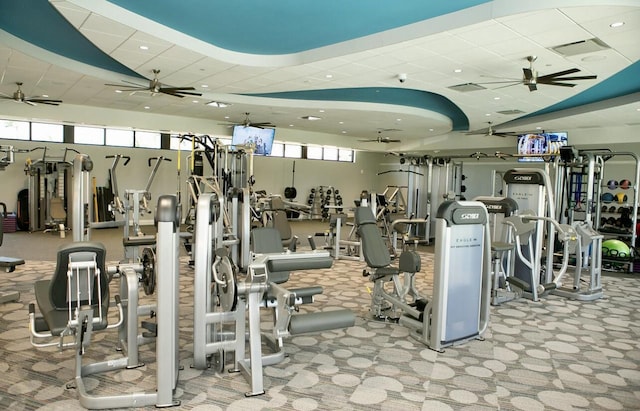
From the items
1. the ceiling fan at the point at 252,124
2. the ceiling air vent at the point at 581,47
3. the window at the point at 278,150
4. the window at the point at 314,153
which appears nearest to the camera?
the ceiling air vent at the point at 581,47

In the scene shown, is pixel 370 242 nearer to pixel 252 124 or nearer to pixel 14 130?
pixel 252 124

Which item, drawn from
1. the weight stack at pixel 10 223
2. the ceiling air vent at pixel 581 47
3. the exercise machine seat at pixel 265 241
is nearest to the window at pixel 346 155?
the weight stack at pixel 10 223

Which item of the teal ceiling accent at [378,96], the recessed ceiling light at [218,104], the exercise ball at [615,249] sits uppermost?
the teal ceiling accent at [378,96]

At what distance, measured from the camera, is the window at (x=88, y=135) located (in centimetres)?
1095

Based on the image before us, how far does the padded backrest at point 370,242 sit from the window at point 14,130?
374 inches

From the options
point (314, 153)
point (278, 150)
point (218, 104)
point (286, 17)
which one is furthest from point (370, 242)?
point (314, 153)

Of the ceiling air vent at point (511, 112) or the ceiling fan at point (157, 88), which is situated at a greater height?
the ceiling air vent at point (511, 112)

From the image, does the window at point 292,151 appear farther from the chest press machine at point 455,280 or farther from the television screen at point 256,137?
the chest press machine at point 455,280

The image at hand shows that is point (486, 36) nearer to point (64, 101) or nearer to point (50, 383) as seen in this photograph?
point (50, 383)

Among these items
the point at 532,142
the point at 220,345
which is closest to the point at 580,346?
the point at 220,345

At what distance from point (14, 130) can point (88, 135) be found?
5.07ft

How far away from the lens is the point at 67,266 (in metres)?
2.54

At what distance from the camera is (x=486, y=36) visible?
4.89m

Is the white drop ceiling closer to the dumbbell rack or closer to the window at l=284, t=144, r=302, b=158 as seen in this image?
the window at l=284, t=144, r=302, b=158
